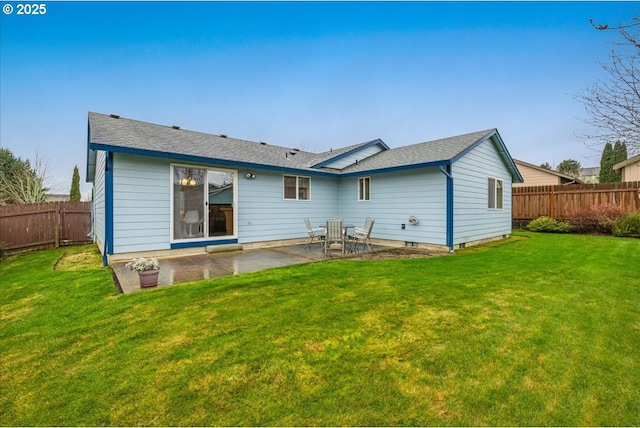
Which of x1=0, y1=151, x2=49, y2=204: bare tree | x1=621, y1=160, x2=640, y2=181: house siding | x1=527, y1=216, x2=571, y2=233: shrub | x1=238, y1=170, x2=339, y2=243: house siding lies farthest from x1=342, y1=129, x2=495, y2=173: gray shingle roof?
Answer: x1=0, y1=151, x2=49, y2=204: bare tree

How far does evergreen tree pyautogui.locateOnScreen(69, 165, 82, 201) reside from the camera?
75.3ft

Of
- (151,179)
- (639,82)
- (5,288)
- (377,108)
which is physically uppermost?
(377,108)

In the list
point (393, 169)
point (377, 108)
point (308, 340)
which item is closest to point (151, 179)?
point (308, 340)

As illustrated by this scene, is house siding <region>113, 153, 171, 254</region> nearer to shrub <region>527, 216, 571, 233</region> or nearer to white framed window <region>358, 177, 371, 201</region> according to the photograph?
white framed window <region>358, 177, 371, 201</region>

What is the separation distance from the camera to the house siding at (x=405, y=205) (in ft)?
28.1

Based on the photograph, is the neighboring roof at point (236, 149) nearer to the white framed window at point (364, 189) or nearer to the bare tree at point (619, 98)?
the white framed window at point (364, 189)

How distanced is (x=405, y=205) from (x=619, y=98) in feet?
20.6

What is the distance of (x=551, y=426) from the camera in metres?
→ 1.79

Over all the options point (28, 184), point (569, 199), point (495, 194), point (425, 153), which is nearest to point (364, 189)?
point (425, 153)

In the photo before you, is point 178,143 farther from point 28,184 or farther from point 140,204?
point 28,184

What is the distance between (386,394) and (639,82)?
4.01m

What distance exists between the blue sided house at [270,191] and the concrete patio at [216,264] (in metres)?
0.70

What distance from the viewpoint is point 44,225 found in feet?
33.6

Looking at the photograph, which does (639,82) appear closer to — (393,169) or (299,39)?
(393,169)
